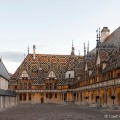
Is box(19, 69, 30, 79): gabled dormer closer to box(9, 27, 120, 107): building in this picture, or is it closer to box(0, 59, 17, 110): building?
box(9, 27, 120, 107): building

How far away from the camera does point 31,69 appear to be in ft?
304

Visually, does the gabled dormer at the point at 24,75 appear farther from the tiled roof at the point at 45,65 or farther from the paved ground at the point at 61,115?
the paved ground at the point at 61,115

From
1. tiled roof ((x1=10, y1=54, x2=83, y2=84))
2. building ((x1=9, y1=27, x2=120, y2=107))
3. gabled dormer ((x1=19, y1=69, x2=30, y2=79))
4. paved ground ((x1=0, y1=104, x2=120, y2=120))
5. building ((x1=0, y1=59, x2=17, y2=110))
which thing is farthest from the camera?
tiled roof ((x1=10, y1=54, x2=83, y2=84))

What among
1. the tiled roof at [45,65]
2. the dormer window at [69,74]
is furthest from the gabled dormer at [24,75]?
the dormer window at [69,74]

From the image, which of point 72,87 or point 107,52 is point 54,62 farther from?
point 107,52

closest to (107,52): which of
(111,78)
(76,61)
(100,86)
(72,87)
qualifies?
(100,86)

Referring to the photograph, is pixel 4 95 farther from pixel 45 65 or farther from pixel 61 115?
pixel 45 65

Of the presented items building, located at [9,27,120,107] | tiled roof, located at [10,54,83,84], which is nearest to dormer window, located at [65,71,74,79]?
building, located at [9,27,120,107]

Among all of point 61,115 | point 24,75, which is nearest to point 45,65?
point 24,75

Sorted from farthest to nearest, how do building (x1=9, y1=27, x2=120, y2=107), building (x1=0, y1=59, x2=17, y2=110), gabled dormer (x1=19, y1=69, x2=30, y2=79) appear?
gabled dormer (x1=19, y1=69, x2=30, y2=79)
building (x1=9, y1=27, x2=120, y2=107)
building (x1=0, y1=59, x2=17, y2=110)

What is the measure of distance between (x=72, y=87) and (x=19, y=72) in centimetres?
1603

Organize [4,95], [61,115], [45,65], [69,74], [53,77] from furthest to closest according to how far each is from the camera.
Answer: [45,65] < [53,77] < [69,74] < [4,95] < [61,115]

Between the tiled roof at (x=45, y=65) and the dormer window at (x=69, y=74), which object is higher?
the tiled roof at (x=45, y=65)

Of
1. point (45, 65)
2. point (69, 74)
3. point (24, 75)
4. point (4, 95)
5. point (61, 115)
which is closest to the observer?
point (61, 115)
